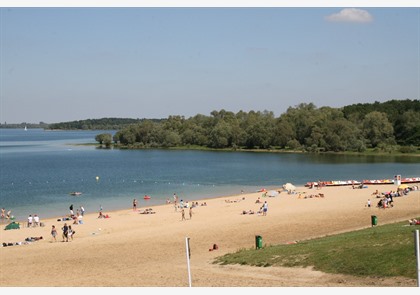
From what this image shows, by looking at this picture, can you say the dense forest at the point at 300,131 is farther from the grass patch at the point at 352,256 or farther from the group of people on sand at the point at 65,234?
the grass patch at the point at 352,256

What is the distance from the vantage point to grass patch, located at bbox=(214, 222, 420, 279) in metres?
15.4

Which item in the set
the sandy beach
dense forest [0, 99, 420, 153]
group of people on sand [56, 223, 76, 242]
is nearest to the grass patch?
the sandy beach

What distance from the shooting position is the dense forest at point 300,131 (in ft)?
376

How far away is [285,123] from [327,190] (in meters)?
77.4

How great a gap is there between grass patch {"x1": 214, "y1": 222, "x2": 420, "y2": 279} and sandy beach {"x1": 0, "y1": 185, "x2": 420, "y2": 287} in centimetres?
48

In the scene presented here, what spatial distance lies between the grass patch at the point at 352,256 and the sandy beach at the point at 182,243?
48 centimetres

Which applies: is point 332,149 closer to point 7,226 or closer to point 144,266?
point 7,226

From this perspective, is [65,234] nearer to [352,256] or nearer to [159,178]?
[352,256]

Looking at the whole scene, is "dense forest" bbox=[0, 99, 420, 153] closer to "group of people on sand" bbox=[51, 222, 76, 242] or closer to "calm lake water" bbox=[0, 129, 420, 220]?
"calm lake water" bbox=[0, 129, 420, 220]

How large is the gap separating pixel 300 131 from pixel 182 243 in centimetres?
10382

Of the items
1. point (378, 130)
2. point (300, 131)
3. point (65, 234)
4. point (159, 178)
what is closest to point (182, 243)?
point (65, 234)

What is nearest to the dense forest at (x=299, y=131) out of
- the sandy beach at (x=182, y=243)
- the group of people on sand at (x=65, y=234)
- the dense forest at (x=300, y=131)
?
the dense forest at (x=300, y=131)

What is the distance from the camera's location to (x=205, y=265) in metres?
20.1

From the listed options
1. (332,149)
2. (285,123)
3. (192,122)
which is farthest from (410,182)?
(192,122)
